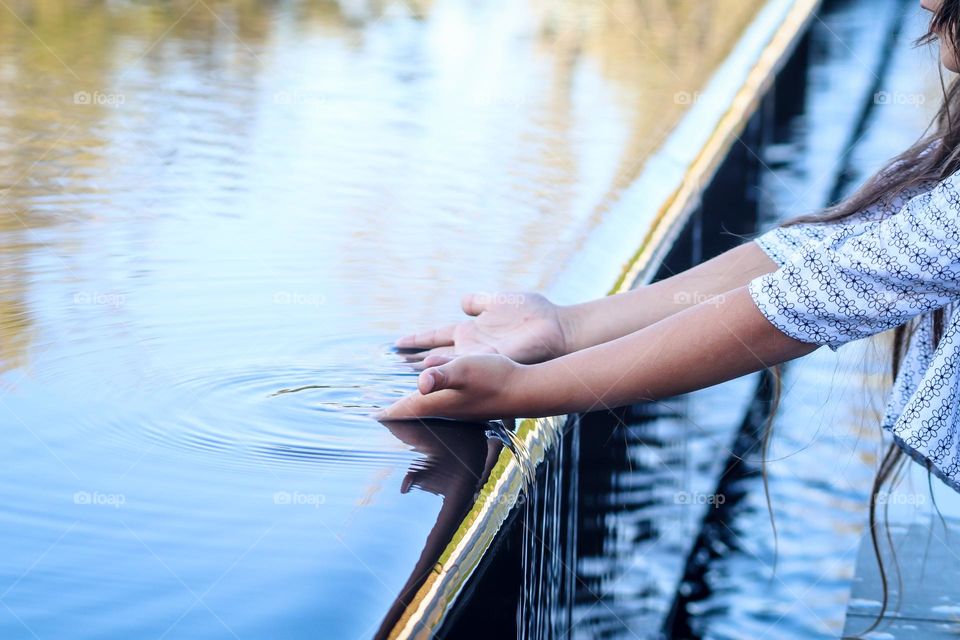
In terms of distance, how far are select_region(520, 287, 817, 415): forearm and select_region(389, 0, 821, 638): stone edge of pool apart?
0.07 metres

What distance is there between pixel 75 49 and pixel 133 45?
0.19 m

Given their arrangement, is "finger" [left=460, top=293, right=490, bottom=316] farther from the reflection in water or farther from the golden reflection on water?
the reflection in water

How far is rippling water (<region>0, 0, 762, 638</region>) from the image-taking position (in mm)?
920

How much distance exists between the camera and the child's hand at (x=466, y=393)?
1.21m

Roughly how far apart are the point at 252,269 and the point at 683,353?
0.65 metres

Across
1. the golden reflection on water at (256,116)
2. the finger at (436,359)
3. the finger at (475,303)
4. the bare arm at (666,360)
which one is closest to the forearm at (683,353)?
the bare arm at (666,360)

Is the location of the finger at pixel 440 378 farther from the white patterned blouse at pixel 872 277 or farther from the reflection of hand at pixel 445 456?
the white patterned blouse at pixel 872 277

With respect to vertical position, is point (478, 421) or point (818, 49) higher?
point (818, 49)

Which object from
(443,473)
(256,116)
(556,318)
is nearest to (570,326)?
(556,318)

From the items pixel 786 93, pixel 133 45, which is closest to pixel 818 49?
pixel 786 93

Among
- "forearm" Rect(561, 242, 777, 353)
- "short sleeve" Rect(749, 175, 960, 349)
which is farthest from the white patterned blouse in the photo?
"forearm" Rect(561, 242, 777, 353)

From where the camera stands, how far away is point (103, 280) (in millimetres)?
1615

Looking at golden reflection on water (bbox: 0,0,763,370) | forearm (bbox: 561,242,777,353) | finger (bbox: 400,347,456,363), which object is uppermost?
golden reflection on water (bbox: 0,0,763,370)

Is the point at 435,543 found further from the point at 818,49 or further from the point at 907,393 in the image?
the point at 818,49
